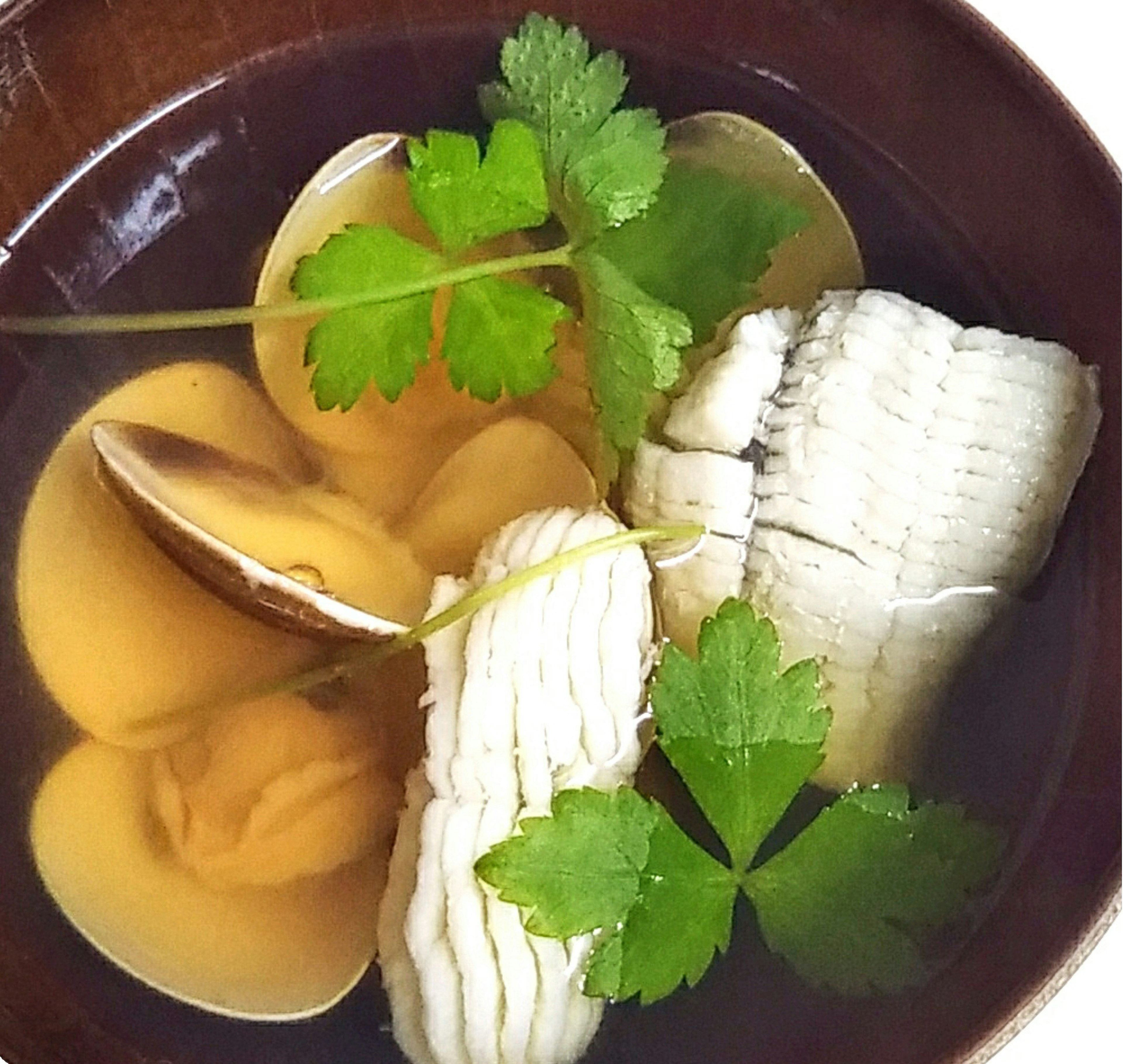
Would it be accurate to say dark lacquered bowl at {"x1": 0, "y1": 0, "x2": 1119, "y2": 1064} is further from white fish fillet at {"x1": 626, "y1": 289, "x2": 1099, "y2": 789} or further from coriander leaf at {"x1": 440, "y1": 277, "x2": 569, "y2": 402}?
coriander leaf at {"x1": 440, "y1": 277, "x2": 569, "y2": 402}

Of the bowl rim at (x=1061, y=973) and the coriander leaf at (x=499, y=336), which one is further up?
the coriander leaf at (x=499, y=336)

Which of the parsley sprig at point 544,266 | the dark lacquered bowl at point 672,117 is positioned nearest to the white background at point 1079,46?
the dark lacquered bowl at point 672,117

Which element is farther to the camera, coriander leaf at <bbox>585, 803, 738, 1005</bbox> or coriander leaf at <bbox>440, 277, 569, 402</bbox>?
coriander leaf at <bbox>440, 277, 569, 402</bbox>

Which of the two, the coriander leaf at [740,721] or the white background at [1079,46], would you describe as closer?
the coriander leaf at [740,721]

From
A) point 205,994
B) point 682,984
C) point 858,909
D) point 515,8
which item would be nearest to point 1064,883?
point 858,909

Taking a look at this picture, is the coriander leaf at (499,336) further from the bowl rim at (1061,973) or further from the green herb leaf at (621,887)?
the bowl rim at (1061,973)

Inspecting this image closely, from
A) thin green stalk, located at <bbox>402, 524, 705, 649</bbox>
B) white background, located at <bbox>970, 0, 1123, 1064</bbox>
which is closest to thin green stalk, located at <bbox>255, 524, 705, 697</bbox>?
thin green stalk, located at <bbox>402, 524, 705, 649</bbox>

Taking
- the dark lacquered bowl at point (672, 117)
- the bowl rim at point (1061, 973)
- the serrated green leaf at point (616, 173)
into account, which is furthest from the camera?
the serrated green leaf at point (616, 173)

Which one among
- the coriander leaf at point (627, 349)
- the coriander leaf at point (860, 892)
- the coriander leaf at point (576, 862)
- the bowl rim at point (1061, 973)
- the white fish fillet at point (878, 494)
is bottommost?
the coriander leaf at point (860, 892)
